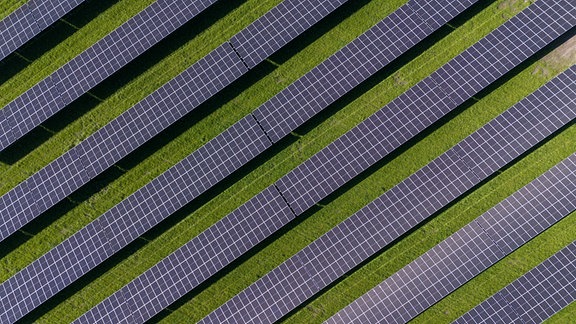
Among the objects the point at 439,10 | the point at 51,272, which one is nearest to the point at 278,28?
the point at 439,10

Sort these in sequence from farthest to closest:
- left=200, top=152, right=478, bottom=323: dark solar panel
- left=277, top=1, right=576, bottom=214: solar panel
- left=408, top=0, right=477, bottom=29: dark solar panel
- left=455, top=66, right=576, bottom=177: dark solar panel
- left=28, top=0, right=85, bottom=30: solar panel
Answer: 1. left=28, top=0, right=85, bottom=30: solar panel
2. left=408, top=0, right=477, bottom=29: dark solar panel
3. left=277, top=1, right=576, bottom=214: solar panel
4. left=200, top=152, right=478, bottom=323: dark solar panel
5. left=455, top=66, right=576, bottom=177: dark solar panel

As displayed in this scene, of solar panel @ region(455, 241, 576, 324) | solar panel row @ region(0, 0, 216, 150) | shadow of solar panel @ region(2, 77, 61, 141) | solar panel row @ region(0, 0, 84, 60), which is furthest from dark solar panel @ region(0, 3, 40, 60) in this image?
solar panel @ region(455, 241, 576, 324)

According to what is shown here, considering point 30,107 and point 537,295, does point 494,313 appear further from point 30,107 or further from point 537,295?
point 30,107

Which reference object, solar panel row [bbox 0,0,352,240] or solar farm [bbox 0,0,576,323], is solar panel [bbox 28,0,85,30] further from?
solar panel row [bbox 0,0,352,240]

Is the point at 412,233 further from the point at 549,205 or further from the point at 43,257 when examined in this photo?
the point at 43,257

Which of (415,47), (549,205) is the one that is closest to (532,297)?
(549,205)
